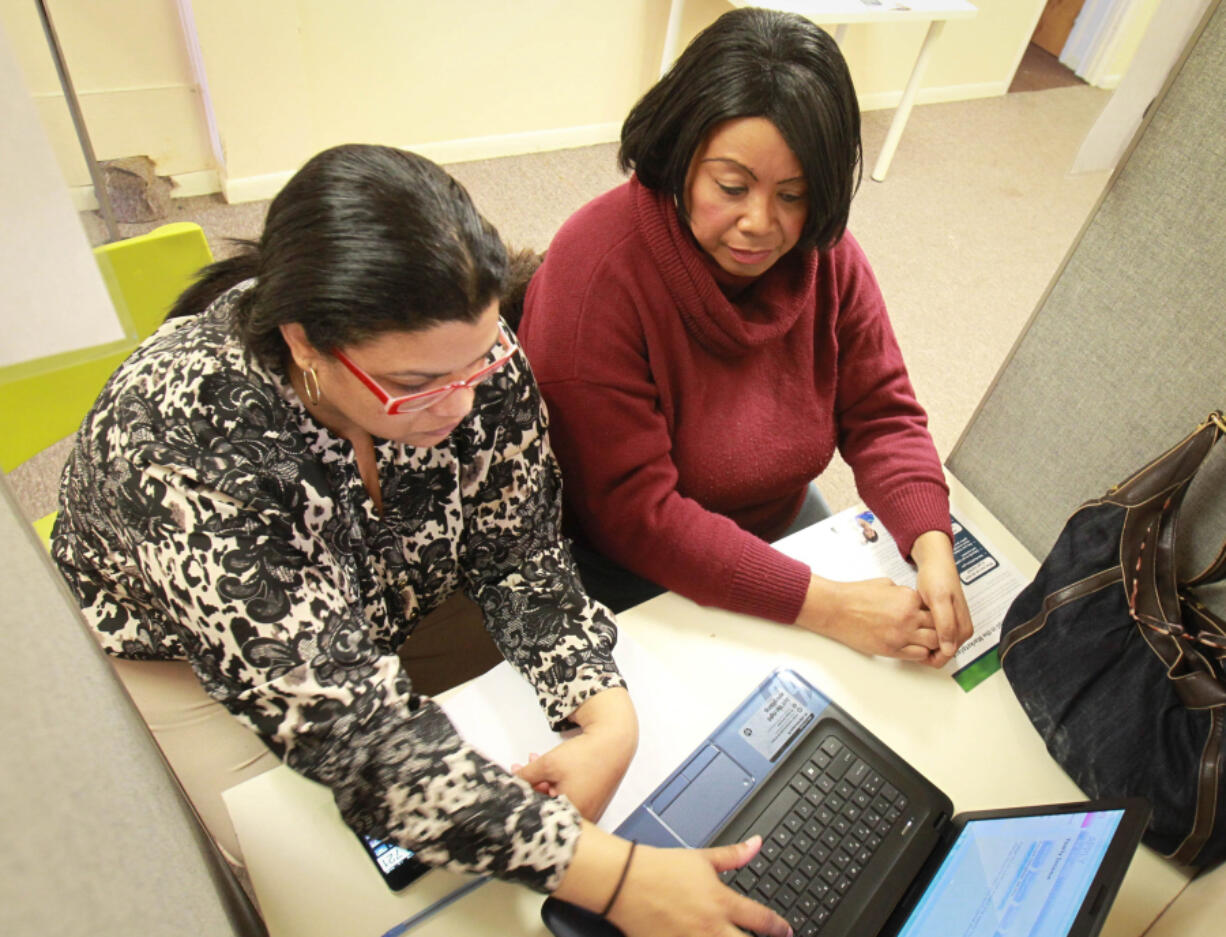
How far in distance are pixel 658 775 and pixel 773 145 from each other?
678 millimetres

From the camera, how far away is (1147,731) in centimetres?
85

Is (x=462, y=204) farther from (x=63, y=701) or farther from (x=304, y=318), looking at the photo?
(x=63, y=701)

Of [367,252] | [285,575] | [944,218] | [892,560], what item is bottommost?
[944,218]

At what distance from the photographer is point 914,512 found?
3.74ft

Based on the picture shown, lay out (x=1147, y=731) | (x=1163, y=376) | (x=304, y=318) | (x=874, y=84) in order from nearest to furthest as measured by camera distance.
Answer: (x=304, y=318)
(x=1147, y=731)
(x=1163, y=376)
(x=874, y=84)

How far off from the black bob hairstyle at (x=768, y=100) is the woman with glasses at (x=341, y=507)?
0.32 metres

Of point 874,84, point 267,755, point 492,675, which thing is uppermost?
point 492,675

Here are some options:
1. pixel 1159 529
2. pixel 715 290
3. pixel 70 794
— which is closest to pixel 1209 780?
pixel 1159 529

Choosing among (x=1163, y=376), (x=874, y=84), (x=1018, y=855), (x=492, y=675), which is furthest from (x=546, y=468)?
(x=874, y=84)

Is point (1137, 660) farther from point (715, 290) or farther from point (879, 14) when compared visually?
point (879, 14)

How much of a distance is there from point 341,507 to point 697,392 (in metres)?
0.48

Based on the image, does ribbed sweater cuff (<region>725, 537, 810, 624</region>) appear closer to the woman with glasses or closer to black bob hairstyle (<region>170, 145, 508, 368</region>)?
the woman with glasses

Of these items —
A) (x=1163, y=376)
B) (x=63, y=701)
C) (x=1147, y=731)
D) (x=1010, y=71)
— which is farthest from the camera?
(x=1010, y=71)

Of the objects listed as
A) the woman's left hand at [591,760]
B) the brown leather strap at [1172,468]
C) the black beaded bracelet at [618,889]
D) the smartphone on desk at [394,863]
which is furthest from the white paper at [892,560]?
the smartphone on desk at [394,863]
